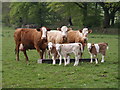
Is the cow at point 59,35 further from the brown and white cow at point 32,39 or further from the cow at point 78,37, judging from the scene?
the brown and white cow at point 32,39

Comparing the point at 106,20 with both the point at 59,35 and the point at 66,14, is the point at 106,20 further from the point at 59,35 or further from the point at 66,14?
the point at 59,35

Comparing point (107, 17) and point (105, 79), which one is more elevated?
point (107, 17)

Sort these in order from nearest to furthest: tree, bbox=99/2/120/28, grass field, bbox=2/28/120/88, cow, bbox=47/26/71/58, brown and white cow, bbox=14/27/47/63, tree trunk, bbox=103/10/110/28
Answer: grass field, bbox=2/28/120/88 < brown and white cow, bbox=14/27/47/63 < cow, bbox=47/26/71/58 < tree, bbox=99/2/120/28 < tree trunk, bbox=103/10/110/28

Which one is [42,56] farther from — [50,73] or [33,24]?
[33,24]

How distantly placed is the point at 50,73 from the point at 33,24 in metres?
49.4

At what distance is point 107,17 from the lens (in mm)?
47781

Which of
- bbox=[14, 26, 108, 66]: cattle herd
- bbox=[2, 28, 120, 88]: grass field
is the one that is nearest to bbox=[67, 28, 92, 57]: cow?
bbox=[14, 26, 108, 66]: cattle herd

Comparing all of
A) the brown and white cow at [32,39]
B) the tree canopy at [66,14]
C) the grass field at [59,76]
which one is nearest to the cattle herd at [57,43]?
the brown and white cow at [32,39]

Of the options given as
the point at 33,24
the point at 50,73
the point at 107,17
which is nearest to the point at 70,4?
the point at 107,17

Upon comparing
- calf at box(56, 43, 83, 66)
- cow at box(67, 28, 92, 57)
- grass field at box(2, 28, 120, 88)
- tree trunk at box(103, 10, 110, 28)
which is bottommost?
grass field at box(2, 28, 120, 88)

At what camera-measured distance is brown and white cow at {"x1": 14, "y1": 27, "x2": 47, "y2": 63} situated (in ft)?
46.6

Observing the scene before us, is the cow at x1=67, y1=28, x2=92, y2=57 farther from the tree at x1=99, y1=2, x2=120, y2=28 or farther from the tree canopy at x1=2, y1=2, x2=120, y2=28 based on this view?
the tree at x1=99, y1=2, x2=120, y2=28

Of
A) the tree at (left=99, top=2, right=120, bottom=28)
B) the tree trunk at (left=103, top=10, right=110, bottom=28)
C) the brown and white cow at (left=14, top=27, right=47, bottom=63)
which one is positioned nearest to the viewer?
the brown and white cow at (left=14, top=27, right=47, bottom=63)

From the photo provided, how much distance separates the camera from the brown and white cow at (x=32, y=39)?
46.6ft
